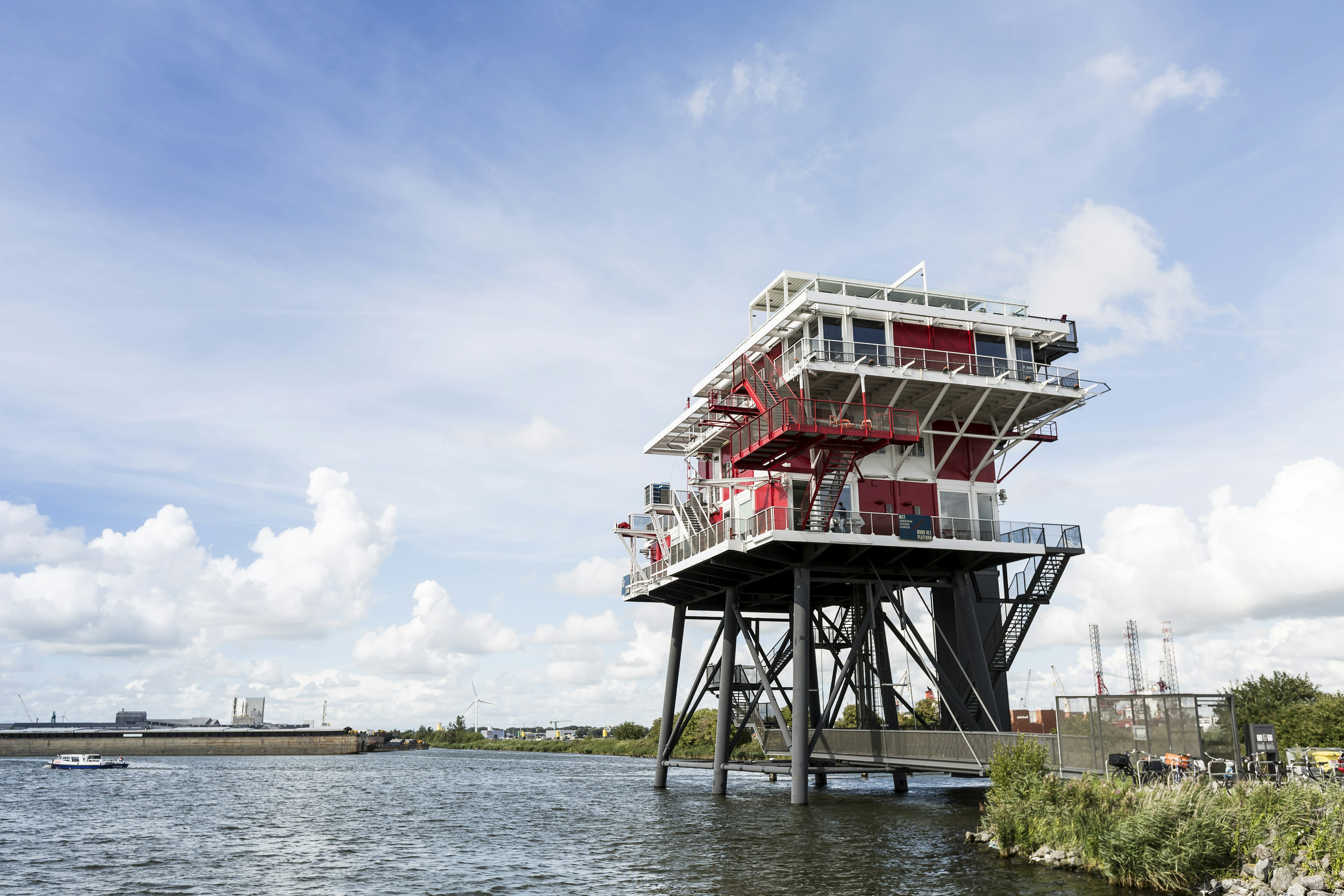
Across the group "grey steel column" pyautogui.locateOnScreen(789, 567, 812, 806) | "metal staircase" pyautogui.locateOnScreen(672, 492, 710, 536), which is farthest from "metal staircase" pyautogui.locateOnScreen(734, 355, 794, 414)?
"grey steel column" pyautogui.locateOnScreen(789, 567, 812, 806)

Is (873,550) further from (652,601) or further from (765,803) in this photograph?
(652,601)

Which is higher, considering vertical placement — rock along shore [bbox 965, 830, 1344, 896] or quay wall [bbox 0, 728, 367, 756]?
rock along shore [bbox 965, 830, 1344, 896]

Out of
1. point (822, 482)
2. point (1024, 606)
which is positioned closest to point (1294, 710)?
point (1024, 606)

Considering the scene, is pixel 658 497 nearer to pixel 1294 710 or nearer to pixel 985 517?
pixel 985 517

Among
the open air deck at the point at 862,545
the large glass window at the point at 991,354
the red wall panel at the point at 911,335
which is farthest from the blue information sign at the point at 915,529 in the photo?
the red wall panel at the point at 911,335

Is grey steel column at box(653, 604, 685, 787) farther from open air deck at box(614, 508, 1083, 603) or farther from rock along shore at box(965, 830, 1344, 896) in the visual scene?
rock along shore at box(965, 830, 1344, 896)

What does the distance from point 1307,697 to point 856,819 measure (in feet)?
159

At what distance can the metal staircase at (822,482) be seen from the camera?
129 feet

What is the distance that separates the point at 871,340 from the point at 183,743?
147 metres

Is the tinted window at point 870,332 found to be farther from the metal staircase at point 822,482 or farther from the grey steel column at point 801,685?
the grey steel column at point 801,685

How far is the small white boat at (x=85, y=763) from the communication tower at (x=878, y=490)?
8525cm

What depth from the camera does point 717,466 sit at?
51969 mm

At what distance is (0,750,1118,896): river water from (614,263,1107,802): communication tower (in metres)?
4.65

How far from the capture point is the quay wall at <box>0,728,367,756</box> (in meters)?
146
